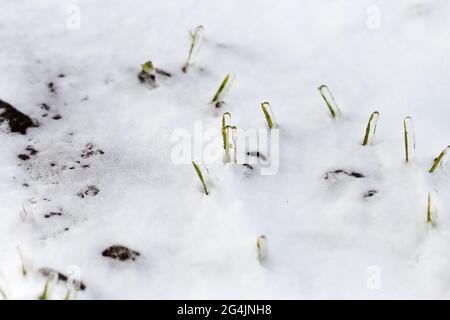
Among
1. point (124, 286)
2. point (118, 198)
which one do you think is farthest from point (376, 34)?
point (124, 286)

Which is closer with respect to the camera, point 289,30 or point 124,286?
point 124,286

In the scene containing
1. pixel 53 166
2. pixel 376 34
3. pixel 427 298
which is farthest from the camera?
pixel 376 34

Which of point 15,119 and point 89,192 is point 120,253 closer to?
point 89,192

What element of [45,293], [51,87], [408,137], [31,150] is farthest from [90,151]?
[408,137]

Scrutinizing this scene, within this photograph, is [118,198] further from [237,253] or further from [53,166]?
[237,253]

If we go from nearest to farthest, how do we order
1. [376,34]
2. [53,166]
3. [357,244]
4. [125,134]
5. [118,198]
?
[357,244]
[118,198]
[53,166]
[125,134]
[376,34]

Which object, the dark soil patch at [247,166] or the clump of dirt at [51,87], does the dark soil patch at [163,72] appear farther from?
the dark soil patch at [247,166]

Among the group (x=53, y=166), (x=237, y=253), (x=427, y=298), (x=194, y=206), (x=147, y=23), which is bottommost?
(x=427, y=298)
